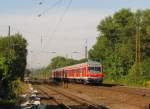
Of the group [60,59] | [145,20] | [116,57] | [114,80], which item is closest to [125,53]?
[116,57]

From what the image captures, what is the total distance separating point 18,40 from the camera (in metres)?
92.9

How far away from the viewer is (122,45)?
90875 millimetres

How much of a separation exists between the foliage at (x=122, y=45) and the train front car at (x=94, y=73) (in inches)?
287

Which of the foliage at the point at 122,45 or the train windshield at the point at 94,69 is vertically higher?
the foliage at the point at 122,45

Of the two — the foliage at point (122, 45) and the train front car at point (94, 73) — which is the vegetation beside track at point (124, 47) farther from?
the train front car at point (94, 73)

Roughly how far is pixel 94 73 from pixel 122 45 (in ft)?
117

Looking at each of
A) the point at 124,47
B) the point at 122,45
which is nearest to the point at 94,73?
the point at 124,47

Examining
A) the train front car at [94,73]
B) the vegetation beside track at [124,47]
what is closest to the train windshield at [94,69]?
the train front car at [94,73]

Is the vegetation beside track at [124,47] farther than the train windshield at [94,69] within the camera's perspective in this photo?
Yes

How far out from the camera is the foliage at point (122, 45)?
7250cm

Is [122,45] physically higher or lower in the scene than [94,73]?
higher

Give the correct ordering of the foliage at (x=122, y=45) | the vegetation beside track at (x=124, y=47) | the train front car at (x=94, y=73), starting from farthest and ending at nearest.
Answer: the foliage at (x=122, y=45)
the vegetation beside track at (x=124, y=47)
the train front car at (x=94, y=73)

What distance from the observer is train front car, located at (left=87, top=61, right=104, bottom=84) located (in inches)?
2205

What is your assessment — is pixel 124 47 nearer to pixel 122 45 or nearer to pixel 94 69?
pixel 122 45
